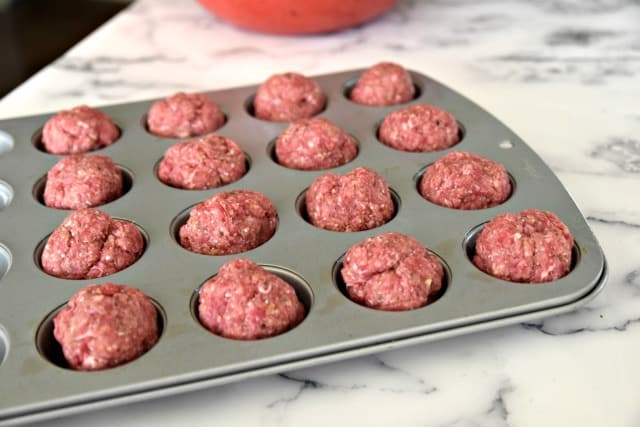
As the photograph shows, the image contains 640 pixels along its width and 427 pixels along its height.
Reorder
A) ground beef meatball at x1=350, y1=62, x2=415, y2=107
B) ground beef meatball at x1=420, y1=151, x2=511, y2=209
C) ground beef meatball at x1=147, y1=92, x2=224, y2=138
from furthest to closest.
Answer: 1. ground beef meatball at x1=350, y1=62, x2=415, y2=107
2. ground beef meatball at x1=147, y1=92, x2=224, y2=138
3. ground beef meatball at x1=420, y1=151, x2=511, y2=209

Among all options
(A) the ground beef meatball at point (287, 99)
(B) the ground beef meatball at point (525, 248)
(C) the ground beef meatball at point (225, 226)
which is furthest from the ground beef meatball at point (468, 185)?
(A) the ground beef meatball at point (287, 99)

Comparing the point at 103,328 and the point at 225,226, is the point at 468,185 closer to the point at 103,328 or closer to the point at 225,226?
the point at 225,226

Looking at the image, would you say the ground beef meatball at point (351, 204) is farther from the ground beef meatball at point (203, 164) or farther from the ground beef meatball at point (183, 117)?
the ground beef meatball at point (183, 117)

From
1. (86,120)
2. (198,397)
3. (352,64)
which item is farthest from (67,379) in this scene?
(352,64)

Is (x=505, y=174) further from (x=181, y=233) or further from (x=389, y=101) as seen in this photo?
(x=181, y=233)

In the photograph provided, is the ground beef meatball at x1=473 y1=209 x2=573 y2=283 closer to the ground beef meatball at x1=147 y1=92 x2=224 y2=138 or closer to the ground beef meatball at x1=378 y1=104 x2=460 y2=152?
the ground beef meatball at x1=378 y1=104 x2=460 y2=152

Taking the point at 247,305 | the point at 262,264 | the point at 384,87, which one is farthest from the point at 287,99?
the point at 247,305

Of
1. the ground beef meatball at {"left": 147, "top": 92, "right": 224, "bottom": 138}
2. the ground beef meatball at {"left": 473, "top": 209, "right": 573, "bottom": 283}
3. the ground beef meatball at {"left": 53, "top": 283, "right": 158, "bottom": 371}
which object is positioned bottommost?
the ground beef meatball at {"left": 147, "top": 92, "right": 224, "bottom": 138}

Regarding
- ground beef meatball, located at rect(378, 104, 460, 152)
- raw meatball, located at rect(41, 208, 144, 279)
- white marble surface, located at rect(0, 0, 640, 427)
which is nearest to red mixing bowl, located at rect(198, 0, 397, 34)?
white marble surface, located at rect(0, 0, 640, 427)
